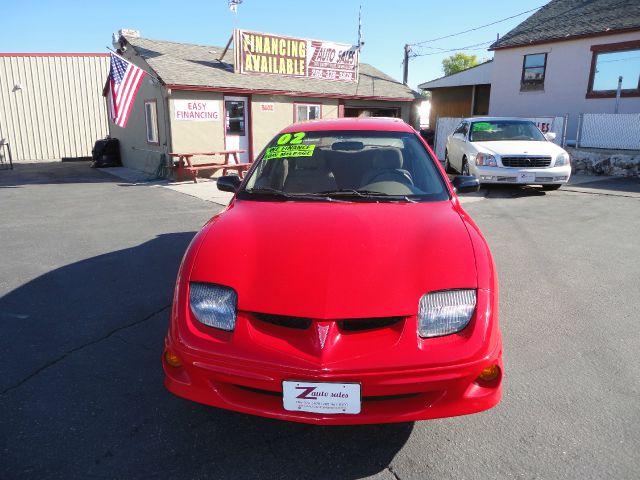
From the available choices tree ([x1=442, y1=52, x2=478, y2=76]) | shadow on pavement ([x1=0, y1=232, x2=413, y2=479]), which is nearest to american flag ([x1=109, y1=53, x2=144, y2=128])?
shadow on pavement ([x1=0, y1=232, x2=413, y2=479])

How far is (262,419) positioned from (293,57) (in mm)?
15240

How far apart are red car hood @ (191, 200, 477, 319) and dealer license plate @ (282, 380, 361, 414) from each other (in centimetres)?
30

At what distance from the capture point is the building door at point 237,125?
1441 cm

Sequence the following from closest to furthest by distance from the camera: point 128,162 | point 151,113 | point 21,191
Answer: point 21,191, point 151,113, point 128,162

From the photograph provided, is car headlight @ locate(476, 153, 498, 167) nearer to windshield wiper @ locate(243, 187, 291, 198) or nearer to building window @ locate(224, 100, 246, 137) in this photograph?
windshield wiper @ locate(243, 187, 291, 198)

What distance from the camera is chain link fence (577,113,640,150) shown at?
44.1ft

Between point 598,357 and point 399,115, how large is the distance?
17068mm

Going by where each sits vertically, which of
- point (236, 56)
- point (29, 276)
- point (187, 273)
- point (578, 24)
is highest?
point (578, 24)

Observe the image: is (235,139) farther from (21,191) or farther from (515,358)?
(515,358)

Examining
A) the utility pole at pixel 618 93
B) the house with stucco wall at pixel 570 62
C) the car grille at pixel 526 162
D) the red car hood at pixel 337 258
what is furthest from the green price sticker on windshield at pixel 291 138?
the utility pole at pixel 618 93

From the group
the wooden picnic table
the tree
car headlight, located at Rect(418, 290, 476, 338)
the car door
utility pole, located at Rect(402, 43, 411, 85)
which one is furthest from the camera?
the tree

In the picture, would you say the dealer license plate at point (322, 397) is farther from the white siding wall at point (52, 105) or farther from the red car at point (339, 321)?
the white siding wall at point (52, 105)

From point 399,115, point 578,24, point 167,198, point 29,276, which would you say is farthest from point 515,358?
point 578,24

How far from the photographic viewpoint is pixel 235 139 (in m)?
14.7
